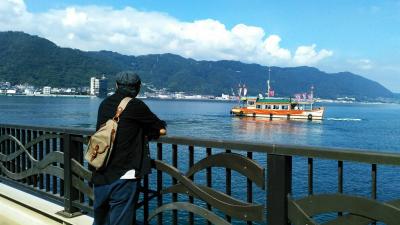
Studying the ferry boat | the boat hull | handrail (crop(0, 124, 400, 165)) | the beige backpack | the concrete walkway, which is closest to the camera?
handrail (crop(0, 124, 400, 165))

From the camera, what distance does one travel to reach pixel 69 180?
5281mm

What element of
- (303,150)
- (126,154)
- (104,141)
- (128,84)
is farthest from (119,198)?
(303,150)

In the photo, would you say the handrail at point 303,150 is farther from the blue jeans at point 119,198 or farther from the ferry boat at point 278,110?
the ferry boat at point 278,110

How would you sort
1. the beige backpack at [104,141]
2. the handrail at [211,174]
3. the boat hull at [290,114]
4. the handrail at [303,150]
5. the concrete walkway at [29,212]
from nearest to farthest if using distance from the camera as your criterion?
the handrail at [303,150], the handrail at [211,174], the beige backpack at [104,141], the concrete walkway at [29,212], the boat hull at [290,114]

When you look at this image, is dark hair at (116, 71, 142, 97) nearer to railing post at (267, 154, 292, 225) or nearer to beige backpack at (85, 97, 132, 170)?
beige backpack at (85, 97, 132, 170)

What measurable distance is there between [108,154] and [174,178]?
0.77 meters

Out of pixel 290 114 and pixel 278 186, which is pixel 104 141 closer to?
pixel 278 186

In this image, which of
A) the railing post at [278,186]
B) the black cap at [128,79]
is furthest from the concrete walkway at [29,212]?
the railing post at [278,186]

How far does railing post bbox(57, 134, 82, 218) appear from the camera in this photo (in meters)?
5.24

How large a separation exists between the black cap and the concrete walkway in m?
1.92

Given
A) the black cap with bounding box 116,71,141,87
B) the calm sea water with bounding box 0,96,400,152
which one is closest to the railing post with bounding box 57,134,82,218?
the black cap with bounding box 116,71,141,87

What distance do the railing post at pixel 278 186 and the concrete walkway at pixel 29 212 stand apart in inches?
95.9

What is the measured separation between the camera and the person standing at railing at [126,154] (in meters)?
3.69

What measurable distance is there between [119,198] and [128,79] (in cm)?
98
